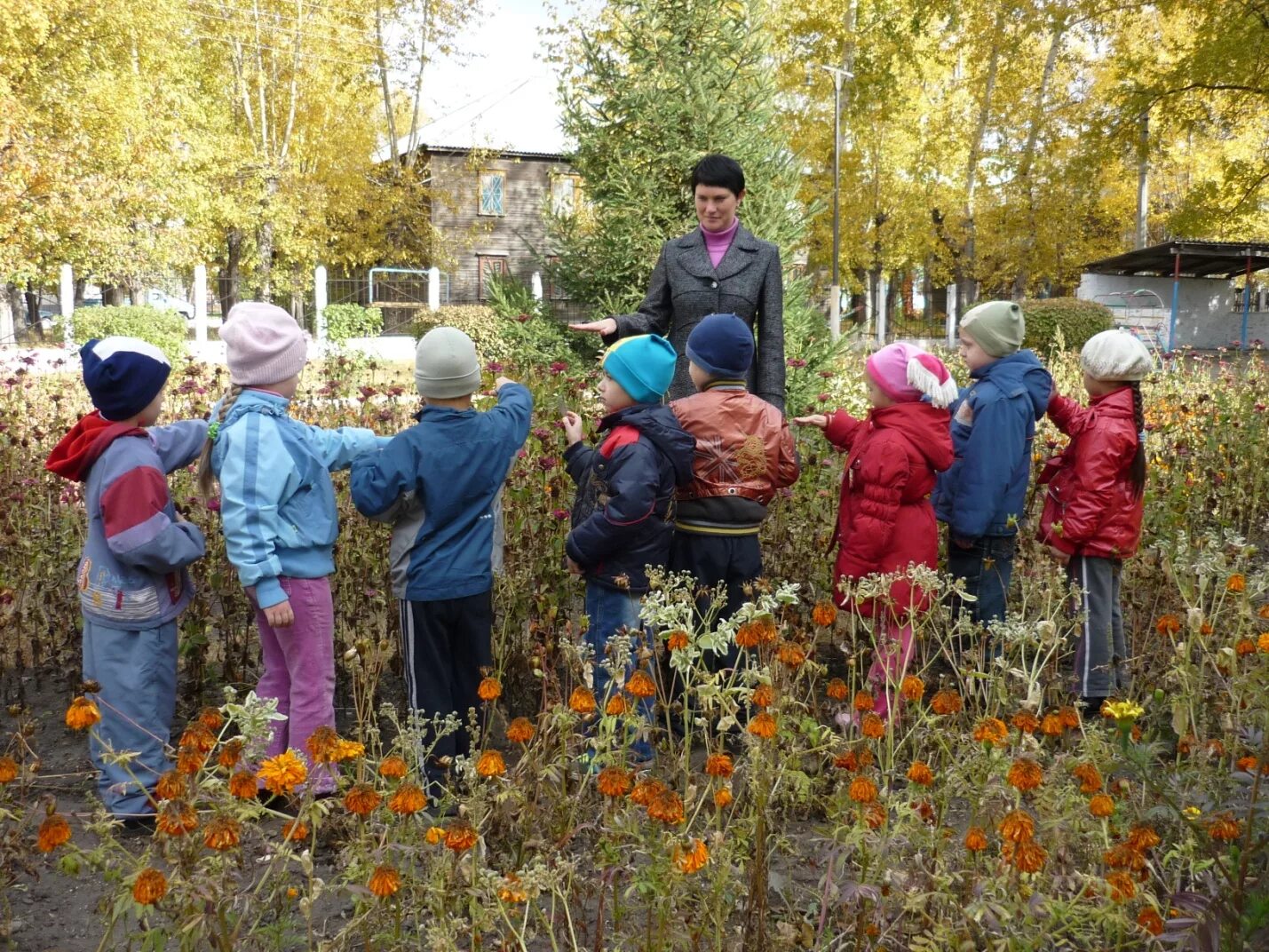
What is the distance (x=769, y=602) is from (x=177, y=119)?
81.8 ft

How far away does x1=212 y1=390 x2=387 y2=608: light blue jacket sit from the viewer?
3.16 meters

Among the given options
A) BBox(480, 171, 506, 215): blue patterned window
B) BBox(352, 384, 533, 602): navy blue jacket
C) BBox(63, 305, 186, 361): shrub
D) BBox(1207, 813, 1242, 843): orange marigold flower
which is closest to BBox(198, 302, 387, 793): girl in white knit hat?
BBox(352, 384, 533, 602): navy blue jacket

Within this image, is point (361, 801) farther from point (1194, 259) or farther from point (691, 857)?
point (1194, 259)

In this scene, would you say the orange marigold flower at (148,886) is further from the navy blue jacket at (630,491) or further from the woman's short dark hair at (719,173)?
the woman's short dark hair at (719,173)

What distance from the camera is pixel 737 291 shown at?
173 inches

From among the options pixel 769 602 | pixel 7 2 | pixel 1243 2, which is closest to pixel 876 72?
pixel 1243 2

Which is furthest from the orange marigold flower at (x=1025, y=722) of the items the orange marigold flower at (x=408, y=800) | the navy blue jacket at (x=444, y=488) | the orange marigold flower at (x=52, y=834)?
the navy blue jacket at (x=444, y=488)

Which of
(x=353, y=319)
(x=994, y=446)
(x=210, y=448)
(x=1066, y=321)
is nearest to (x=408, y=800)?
(x=210, y=448)

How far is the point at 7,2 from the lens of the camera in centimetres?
1630

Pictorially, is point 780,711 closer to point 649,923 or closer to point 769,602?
point 769,602

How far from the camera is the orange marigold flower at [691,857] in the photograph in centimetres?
173

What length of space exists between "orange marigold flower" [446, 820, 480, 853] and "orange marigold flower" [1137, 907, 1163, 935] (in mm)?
1091

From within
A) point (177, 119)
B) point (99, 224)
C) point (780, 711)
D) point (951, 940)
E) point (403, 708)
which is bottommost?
point (403, 708)

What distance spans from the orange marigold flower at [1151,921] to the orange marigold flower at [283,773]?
1.41m
